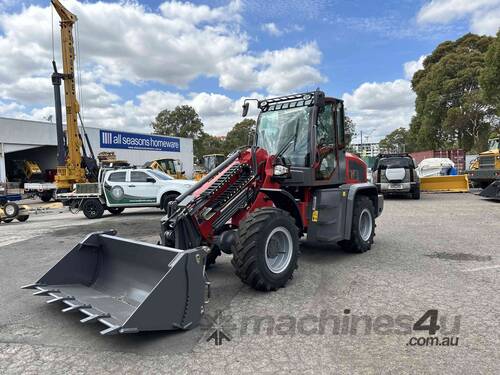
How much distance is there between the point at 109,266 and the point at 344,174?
4162mm

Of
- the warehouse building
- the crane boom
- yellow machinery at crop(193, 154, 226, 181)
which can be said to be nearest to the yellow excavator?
the crane boom

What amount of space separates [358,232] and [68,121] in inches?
649

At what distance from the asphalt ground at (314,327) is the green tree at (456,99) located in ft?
109

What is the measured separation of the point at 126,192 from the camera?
1398cm

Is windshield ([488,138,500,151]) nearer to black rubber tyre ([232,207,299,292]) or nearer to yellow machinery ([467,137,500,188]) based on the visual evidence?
yellow machinery ([467,137,500,188])

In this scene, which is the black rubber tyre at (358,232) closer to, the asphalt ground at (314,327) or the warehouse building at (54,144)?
the asphalt ground at (314,327)

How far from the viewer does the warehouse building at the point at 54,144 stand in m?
27.3

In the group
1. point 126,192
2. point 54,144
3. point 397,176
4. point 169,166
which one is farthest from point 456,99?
point 54,144

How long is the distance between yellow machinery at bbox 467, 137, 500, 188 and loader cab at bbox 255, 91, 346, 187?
1393cm

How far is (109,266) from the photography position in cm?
482

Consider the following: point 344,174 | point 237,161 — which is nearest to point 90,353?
point 237,161

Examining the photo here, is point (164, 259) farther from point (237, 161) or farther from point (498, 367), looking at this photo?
point (498, 367)

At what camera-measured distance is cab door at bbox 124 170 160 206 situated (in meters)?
14.0

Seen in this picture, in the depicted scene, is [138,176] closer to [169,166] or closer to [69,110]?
[69,110]
